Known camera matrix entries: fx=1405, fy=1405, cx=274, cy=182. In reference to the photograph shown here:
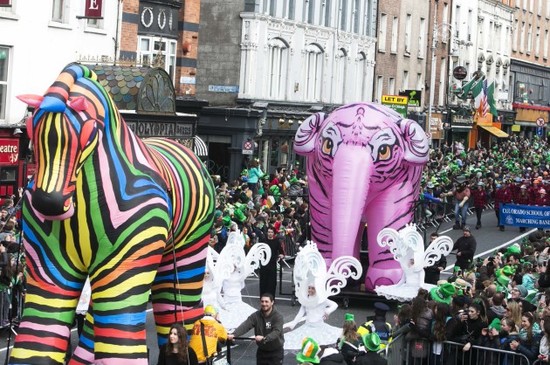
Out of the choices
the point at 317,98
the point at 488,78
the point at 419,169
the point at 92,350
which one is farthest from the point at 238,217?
the point at 488,78

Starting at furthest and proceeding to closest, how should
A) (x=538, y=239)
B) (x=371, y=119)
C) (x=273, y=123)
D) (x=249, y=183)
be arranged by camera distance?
(x=273, y=123) < (x=249, y=183) < (x=538, y=239) < (x=371, y=119)

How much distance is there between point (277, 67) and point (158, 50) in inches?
353

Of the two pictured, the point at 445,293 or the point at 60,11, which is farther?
the point at 60,11

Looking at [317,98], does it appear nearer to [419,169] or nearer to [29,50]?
[29,50]

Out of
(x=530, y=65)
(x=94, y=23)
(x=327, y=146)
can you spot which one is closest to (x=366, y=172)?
(x=327, y=146)

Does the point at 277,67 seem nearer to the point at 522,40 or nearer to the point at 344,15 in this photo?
the point at 344,15

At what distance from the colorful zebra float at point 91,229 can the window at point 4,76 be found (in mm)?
19032

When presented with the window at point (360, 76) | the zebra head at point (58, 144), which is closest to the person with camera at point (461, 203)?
the window at point (360, 76)

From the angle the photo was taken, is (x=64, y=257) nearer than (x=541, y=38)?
Yes

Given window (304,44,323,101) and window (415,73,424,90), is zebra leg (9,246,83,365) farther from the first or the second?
window (415,73,424,90)

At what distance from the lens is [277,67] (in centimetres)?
4653

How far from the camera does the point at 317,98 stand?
50281mm

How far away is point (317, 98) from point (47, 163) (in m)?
38.7

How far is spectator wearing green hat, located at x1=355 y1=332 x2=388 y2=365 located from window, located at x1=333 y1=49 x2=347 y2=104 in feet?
124
